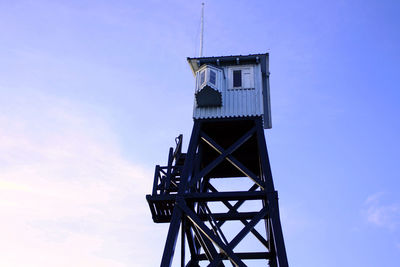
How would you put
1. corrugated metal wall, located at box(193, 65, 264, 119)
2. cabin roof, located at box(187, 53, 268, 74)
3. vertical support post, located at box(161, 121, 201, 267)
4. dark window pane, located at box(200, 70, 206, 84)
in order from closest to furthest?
vertical support post, located at box(161, 121, 201, 267) → corrugated metal wall, located at box(193, 65, 264, 119) → dark window pane, located at box(200, 70, 206, 84) → cabin roof, located at box(187, 53, 268, 74)

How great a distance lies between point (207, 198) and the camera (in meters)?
12.1

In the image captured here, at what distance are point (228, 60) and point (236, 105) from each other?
2.25 meters

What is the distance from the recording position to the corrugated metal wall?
1405 cm

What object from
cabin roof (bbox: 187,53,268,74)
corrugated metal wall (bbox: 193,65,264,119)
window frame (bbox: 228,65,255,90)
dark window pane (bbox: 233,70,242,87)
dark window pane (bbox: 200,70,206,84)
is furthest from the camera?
cabin roof (bbox: 187,53,268,74)

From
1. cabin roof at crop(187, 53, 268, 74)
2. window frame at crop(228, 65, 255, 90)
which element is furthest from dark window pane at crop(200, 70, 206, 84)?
cabin roof at crop(187, 53, 268, 74)

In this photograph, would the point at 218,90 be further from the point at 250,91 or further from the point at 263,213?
the point at 263,213

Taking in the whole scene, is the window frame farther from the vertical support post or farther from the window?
the vertical support post

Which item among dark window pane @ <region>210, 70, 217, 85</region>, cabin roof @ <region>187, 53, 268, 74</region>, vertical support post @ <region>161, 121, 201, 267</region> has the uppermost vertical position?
cabin roof @ <region>187, 53, 268, 74</region>

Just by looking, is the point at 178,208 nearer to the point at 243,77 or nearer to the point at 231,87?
the point at 231,87

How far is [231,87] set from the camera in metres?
14.8

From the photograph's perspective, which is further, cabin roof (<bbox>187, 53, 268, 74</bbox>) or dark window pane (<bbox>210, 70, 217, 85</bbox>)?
cabin roof (<bbox>187, 53, 268, 74</bbox>)

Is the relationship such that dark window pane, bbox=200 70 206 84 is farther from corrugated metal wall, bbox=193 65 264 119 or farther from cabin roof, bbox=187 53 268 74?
cabin roof, bbox=187 53 268 74

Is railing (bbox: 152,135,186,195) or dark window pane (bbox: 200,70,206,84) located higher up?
dark window pane (bbox: 200,70,206,84)

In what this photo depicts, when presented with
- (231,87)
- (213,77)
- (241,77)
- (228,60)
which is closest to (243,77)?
(241,77)
